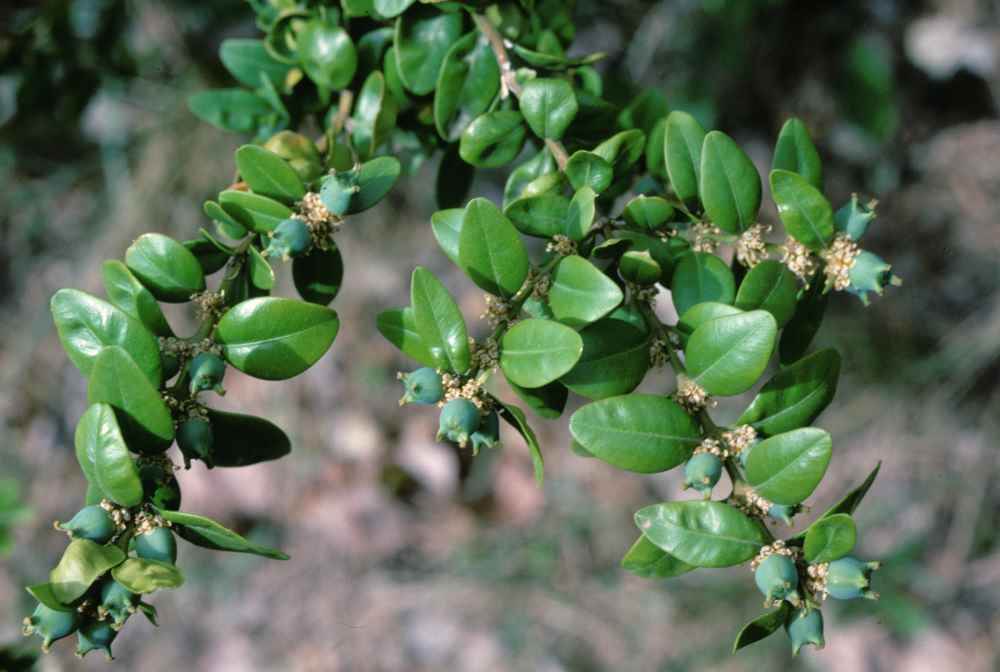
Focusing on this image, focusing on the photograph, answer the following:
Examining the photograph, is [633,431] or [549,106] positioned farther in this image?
[549,106]

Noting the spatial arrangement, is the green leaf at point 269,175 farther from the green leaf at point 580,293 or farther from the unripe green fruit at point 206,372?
the green leaf at point 580,293

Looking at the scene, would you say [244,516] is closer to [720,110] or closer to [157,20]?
[157,20]

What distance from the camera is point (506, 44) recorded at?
1107mm

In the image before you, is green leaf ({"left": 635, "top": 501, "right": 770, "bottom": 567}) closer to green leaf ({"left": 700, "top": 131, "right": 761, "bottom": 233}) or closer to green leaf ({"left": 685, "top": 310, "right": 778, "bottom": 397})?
green leaf ({"left": 685, "top": 310, "right": 778, "bottom": 397})

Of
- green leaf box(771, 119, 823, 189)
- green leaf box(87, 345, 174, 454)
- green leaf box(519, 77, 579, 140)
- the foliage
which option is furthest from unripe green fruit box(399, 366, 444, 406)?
green leaf box(771, 119, 823, 189)

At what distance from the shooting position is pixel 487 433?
90cm

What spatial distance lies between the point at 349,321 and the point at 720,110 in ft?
4.73

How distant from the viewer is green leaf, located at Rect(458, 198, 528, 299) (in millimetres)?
873

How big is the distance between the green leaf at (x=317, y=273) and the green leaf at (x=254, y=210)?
0.26 feet

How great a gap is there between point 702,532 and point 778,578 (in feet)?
0.26

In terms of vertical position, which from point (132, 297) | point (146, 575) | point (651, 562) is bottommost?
point (651, 562)

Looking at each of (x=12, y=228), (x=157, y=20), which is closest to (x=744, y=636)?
(x=157, y=20)

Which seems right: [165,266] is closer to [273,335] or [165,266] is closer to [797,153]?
[273,335]

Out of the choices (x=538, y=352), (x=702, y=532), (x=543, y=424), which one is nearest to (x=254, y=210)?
(x=538, y=352)
